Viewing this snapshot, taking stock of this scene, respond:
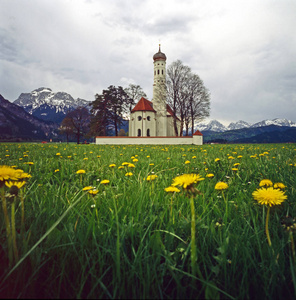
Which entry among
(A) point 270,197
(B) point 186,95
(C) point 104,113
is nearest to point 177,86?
(B) point 186,95

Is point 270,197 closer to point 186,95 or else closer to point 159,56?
point 186,95

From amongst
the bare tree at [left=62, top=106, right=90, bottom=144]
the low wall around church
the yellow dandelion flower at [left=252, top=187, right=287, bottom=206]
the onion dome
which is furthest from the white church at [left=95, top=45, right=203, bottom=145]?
the yellow dandelion flower at [left=252, top=187, right=287, bottom=206]

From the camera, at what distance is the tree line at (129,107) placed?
3123 centimetres

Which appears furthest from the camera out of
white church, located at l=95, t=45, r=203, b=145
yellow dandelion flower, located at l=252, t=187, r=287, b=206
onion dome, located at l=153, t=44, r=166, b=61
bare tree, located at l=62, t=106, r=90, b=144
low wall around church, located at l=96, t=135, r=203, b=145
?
onion dome, located at l=153, t=44, r=166, b=61

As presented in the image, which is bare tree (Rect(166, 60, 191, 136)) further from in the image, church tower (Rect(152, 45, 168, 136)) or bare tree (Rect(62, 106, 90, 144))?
bare tree (Rect(62, 106, 90, 144))

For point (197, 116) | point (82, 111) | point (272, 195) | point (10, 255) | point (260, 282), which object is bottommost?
point (260, 282)

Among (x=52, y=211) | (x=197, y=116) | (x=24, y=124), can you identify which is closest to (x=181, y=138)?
(x=197, y=116)

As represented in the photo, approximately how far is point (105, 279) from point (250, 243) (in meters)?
0.72

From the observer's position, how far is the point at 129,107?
144ft

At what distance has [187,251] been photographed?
842 mm

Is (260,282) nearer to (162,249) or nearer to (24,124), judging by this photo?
(162,249)

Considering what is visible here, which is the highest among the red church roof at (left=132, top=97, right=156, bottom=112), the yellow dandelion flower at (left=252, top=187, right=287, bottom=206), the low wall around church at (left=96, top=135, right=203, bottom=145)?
the red church roof at (left=132, top=97, right=156, bottom=112)

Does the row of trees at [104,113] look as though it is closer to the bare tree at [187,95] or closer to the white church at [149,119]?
the white church at [149,119]

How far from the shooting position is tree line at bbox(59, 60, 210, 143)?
102 ft
